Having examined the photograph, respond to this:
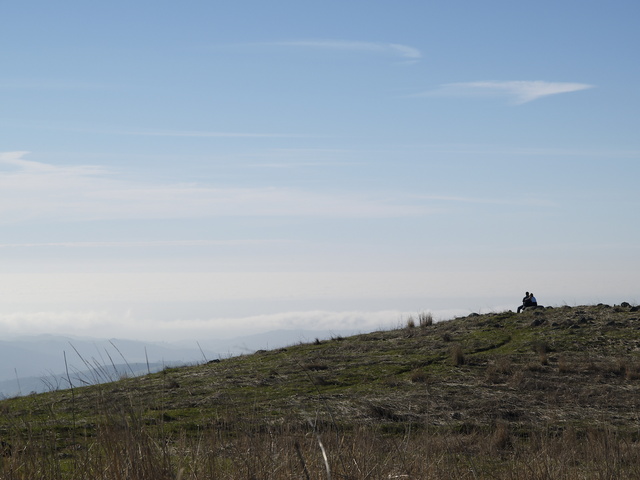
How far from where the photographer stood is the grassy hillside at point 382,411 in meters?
6.50

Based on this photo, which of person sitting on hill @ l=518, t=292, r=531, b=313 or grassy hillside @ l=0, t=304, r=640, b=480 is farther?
person sitting on hill @ l=518, t=292, r=531, b=313

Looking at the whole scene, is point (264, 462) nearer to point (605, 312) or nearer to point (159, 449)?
point (159, 449)

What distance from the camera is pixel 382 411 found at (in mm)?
15984

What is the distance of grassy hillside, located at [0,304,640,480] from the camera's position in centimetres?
650

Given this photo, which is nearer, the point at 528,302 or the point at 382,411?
the point at 382,411

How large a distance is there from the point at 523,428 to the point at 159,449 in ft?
35.5

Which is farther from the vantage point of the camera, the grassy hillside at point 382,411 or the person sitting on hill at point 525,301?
the person sitting on hill at point 525,301

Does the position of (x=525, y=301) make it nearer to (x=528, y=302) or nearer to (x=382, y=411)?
(x=528, y=302)

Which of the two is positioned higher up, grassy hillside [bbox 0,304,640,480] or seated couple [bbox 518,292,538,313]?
seated couple [bbox 518,292,538,313]

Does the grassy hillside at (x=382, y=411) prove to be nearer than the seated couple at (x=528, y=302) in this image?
Yes

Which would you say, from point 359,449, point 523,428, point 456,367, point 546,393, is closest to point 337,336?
point 456,367

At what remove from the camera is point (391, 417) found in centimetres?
1566

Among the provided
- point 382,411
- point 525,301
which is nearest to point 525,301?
point 525,301

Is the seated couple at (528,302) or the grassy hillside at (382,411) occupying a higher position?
the seated couple at (528,302)
